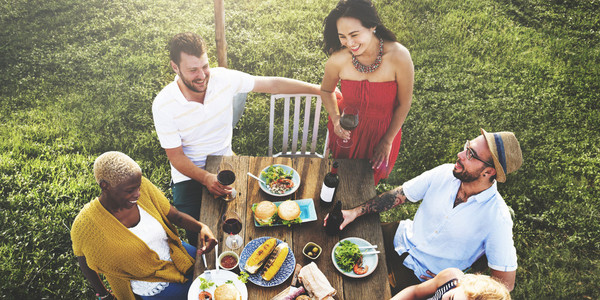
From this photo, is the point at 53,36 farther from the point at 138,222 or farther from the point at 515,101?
the point at 515,101

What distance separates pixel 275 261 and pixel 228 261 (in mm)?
328

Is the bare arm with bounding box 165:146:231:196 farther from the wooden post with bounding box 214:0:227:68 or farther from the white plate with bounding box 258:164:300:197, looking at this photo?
the wooden post with bounding box 214:0:227:68

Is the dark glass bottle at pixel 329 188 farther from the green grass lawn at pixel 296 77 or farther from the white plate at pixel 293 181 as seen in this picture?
the green grass lawn at pixel 296 77

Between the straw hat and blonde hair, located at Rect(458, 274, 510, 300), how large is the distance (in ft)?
2.35

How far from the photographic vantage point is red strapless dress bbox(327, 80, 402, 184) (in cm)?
365

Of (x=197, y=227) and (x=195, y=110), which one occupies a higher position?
(x=195, y=110)

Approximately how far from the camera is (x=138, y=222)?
2.69 metres

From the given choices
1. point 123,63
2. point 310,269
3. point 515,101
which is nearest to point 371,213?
point 310,269

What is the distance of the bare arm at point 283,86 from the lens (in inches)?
145

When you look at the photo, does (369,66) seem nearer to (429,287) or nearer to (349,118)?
(349,118)

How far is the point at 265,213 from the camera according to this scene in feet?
8.98

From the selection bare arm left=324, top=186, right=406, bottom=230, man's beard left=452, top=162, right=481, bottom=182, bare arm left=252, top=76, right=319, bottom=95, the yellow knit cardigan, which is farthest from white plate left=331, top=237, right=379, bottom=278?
bare arm left=252, top=76, right=319, bottom=95

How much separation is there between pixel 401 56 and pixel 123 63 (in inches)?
174

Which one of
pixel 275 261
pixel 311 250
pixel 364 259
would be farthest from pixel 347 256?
pixel 275 261
